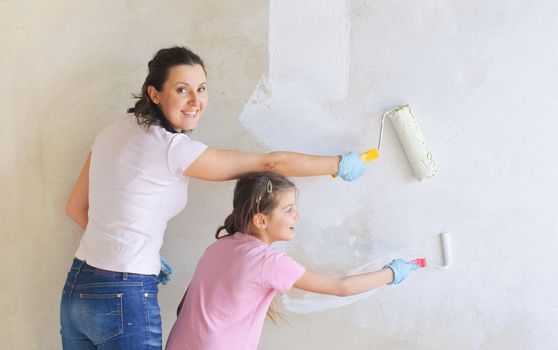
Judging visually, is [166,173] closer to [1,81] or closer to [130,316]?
[130,316]

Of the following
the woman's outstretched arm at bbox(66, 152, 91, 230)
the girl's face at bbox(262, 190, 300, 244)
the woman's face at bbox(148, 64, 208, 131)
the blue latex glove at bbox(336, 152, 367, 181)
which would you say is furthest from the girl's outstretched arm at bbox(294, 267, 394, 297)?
the woman's outstretched arm at bbox(66, 152, 91, 230)

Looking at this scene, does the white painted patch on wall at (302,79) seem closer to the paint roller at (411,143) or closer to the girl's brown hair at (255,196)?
the paint roller at (411,143)

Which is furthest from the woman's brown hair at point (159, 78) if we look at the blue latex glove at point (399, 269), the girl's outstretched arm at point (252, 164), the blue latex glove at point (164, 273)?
the blue latex glove at point (399, 269)

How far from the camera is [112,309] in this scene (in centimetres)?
157

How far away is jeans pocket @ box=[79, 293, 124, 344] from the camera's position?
5.13ft

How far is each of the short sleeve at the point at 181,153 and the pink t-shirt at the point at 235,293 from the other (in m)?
0.23

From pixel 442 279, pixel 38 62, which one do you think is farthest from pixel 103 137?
pixel 442 279

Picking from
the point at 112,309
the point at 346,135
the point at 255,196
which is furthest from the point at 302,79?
the point at 112,309

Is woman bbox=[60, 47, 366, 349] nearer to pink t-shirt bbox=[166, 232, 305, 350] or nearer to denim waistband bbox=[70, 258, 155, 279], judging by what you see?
denim waistband bbox=[70, 258, 155, 279]

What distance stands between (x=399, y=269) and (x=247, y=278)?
456 mm

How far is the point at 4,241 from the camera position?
2.03m

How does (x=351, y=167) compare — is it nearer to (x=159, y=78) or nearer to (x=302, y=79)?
(x=302, y=79)

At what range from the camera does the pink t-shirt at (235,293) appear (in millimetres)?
1551

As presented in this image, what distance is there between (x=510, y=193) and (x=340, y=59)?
623 millimetres
